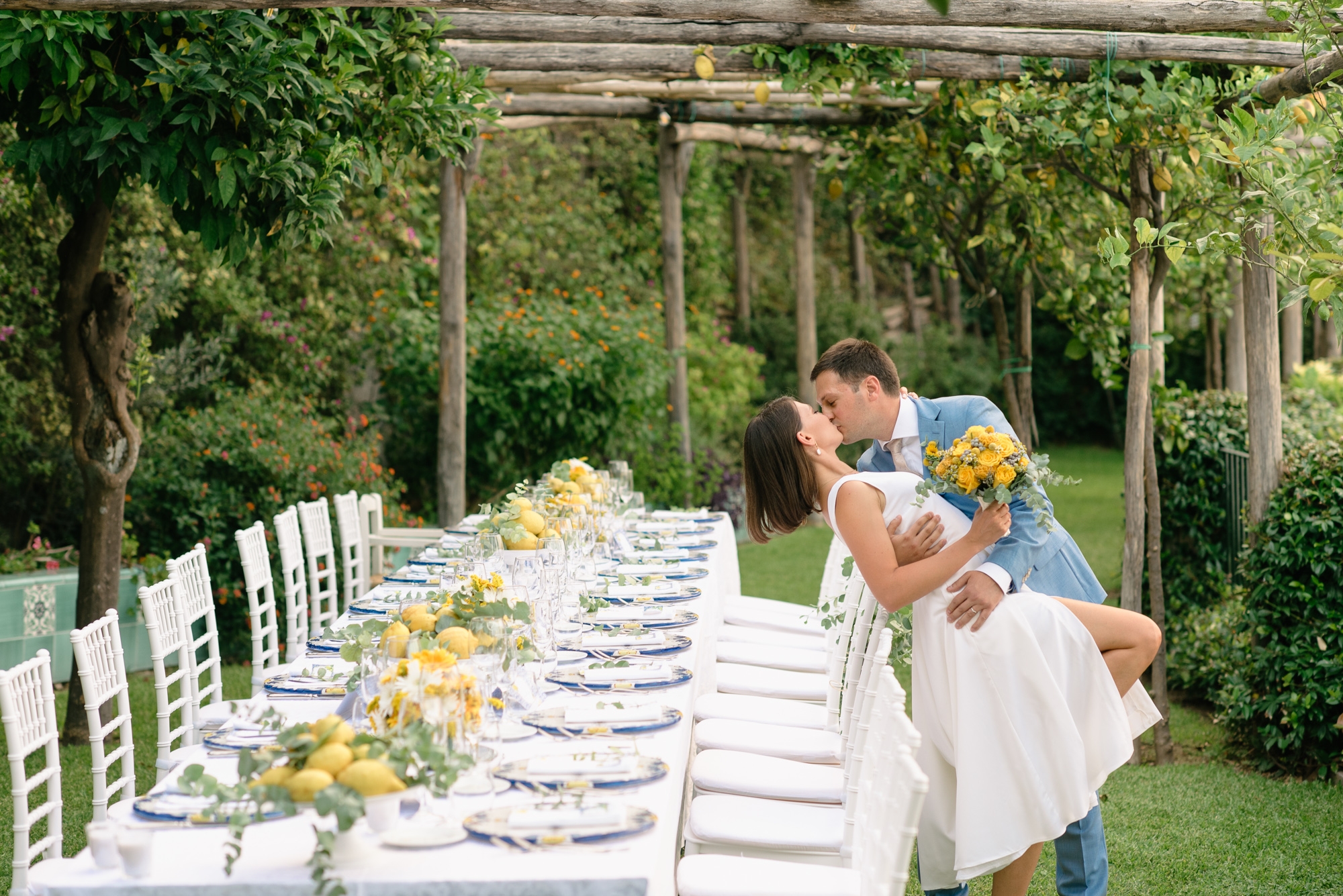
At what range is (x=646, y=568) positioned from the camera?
4121mm

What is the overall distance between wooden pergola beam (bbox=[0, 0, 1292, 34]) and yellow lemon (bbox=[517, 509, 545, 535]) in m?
1.56

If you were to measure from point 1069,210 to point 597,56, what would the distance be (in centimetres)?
255

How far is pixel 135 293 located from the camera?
21.1 ft

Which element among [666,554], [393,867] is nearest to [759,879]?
[393,867]

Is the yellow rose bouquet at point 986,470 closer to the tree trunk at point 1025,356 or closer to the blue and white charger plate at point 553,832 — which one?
the blue and white charger plate at point 553,832

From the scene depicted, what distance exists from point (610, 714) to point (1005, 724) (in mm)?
891

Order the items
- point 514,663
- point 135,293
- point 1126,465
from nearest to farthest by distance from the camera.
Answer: point 514,663 < point 1126,465 < point 135,293

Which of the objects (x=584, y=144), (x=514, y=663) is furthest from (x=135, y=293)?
(x=584, y=144)

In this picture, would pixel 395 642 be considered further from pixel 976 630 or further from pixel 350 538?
pixel 350 538

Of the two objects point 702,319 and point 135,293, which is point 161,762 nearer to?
point 135,293

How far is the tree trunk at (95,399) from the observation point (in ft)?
14.5

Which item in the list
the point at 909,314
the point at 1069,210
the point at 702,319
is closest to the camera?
the point at 1069,210

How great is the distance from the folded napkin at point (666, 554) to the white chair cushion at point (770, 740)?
1084 mm

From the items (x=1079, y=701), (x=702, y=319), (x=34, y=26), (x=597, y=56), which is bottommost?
(x=1079, y=701)
